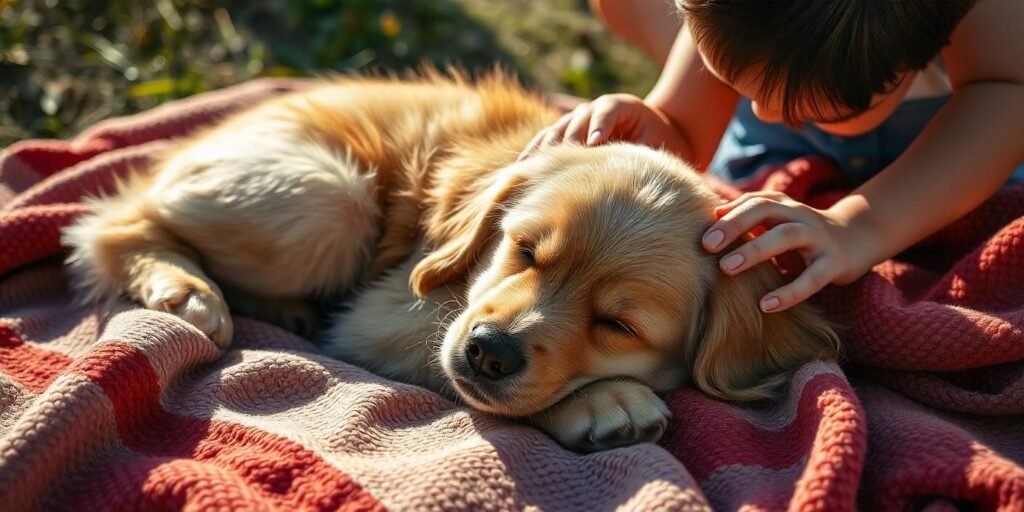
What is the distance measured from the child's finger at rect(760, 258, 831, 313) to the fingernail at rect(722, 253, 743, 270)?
126 millimetres

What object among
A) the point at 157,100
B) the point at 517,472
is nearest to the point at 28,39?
the point at 157,100

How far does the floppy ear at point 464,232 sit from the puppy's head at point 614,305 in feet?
0.25

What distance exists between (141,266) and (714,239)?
5.63 feet

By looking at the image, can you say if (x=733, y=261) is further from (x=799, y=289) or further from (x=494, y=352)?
(x=494, y=352)

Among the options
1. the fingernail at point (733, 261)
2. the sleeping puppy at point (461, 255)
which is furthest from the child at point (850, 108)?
the sleeping puppy at point (461, 255)

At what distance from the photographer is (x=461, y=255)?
2.60 m

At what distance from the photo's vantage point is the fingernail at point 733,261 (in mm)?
2250

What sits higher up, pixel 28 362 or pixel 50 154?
pixel 50 154

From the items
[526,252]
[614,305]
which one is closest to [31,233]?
[526,252]

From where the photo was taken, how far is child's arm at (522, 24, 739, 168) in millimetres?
2811

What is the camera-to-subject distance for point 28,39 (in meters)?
4.53

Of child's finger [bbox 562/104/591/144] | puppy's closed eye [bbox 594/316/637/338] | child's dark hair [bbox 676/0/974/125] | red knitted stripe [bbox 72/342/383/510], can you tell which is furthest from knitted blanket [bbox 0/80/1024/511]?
child's finger [bbox 562/104/591/144]

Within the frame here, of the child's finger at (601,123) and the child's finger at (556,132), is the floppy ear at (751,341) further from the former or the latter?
the child's finger at (556,132)

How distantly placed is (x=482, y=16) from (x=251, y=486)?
14.0ft
